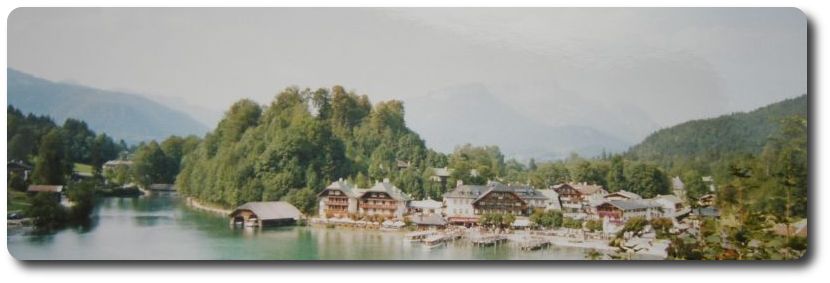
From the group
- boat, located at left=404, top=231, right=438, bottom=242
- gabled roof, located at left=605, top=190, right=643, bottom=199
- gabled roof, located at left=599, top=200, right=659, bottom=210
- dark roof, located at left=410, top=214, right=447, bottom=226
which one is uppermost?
gabled roof, located at left=605, top=190, right=643, bottom=199

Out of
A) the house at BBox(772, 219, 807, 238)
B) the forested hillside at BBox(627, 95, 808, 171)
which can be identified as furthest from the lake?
the house at BBox(772, 219, 807, 238)

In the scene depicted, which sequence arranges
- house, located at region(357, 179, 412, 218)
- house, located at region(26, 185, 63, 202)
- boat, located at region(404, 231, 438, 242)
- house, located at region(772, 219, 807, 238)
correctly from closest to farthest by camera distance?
house, located at region(772, 219, 807, 238), house, located at region(26, 185, 63, 202), boat, located at region(404, 231, 438, 242), house, located at region(357, 179, 412, 218)

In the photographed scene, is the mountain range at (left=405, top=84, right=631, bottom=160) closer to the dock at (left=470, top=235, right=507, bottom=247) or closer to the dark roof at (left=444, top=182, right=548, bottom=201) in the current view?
the dark roof at (left=444, top=182, right=548, bottom=201)

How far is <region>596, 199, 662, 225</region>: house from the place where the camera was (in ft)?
17.7

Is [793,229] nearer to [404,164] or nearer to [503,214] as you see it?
[503,214]

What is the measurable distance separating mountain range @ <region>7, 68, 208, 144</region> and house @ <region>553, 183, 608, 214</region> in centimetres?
226

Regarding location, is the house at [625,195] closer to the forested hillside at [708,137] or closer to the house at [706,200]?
the forested hillside at [708,137]

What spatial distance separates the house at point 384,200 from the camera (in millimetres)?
5578

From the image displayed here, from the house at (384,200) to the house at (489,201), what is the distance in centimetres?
29

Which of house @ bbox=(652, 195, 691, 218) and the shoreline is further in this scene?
the shoreline

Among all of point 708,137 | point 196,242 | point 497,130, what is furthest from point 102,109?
point 708,137

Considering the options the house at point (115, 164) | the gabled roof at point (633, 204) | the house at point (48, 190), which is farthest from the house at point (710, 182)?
the house at point (48, 190)

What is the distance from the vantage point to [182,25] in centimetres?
537

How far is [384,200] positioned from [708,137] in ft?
6.64
